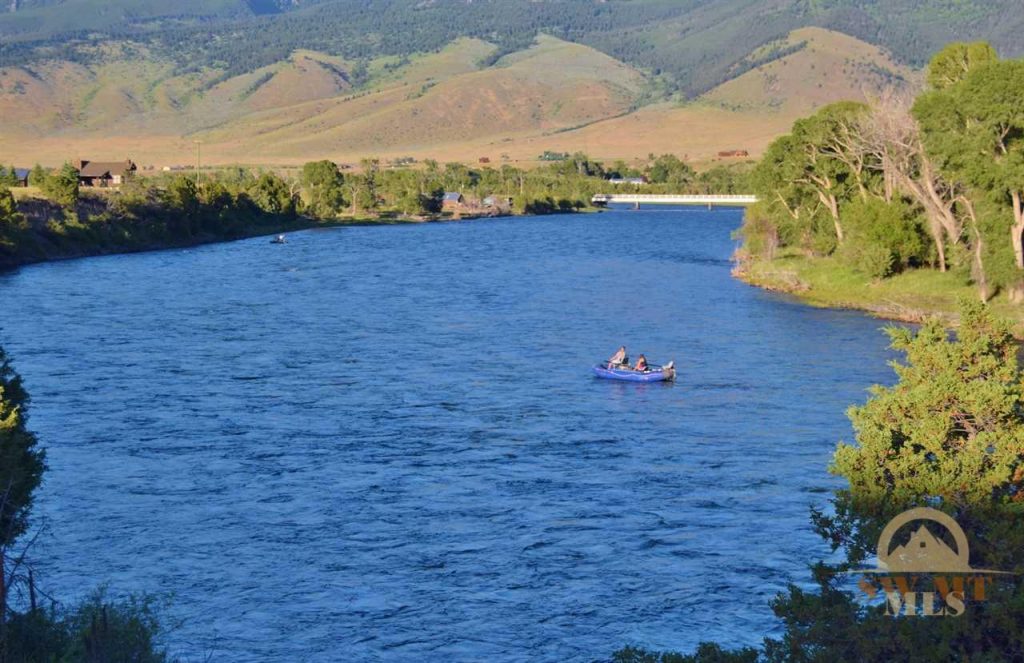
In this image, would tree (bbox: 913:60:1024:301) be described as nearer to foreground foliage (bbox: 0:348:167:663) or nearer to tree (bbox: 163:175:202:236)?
foreground foliage (bbox: 0:348:167:663)

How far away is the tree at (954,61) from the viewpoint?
89500 millimetres

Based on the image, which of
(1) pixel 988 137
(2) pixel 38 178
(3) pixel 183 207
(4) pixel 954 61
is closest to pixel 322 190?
(3) pixel 183 207

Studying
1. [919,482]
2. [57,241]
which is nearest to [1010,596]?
[919,482]

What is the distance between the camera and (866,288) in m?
86.0

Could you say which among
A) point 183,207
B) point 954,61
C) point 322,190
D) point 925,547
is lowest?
point 322,190

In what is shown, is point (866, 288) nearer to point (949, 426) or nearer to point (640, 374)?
point (640, 374)

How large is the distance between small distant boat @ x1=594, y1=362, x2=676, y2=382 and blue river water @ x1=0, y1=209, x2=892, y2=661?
609mm

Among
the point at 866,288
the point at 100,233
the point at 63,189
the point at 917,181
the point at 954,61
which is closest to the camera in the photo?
the point at 917,181

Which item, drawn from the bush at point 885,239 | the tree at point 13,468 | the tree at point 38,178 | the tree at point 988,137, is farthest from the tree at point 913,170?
the tree at point 38,178

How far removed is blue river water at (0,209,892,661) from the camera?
3250 cm

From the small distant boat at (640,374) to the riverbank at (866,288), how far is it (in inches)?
567

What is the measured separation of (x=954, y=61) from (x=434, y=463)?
6029 cm

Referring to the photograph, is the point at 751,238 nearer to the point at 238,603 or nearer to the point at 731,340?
the point at 731,340

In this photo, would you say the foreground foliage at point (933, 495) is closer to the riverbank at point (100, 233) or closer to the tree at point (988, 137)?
the tree at point (988, 137)
